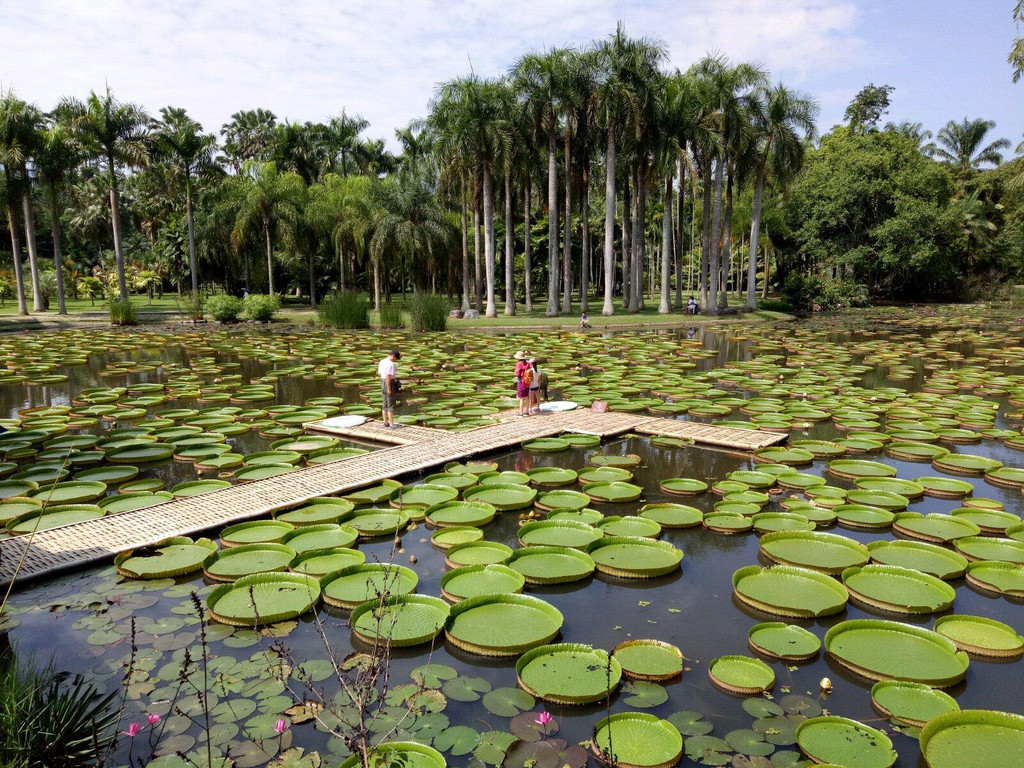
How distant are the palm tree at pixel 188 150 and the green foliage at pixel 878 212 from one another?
38.0m

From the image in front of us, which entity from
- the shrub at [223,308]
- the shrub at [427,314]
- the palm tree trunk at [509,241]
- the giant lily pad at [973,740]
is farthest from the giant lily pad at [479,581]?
the shrub at [223,308]

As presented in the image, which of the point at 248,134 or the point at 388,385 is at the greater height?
the point at 248,134

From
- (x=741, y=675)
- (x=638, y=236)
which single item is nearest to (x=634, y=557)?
(x=741, y=675)

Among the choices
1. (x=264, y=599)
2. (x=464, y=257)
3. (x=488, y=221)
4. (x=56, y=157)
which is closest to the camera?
(x=264, y=599)

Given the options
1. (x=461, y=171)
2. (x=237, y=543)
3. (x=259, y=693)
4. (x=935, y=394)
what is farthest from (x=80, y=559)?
(x=461, y=171)

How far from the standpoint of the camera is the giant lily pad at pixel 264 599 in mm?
4676

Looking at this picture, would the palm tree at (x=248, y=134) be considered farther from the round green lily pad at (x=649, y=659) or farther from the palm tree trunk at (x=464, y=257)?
the round green lily pad at (x=649, y=659)

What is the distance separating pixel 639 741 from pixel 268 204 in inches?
1587

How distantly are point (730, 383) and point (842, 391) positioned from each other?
7.44 feet

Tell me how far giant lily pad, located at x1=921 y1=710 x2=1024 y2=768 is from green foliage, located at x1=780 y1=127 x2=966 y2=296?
42665 millimetres

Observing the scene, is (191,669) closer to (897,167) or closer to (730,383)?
(730,383)

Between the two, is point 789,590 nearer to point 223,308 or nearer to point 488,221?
point 488,221

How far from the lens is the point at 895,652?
4293 millimetres

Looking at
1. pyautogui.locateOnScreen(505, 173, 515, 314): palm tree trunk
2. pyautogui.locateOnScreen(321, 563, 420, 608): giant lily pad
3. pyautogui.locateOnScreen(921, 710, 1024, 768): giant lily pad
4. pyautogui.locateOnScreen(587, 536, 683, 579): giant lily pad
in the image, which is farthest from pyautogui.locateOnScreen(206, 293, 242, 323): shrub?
pyautogui.locateOnScreen(921, 710, 1024, 768): giant lily pad
